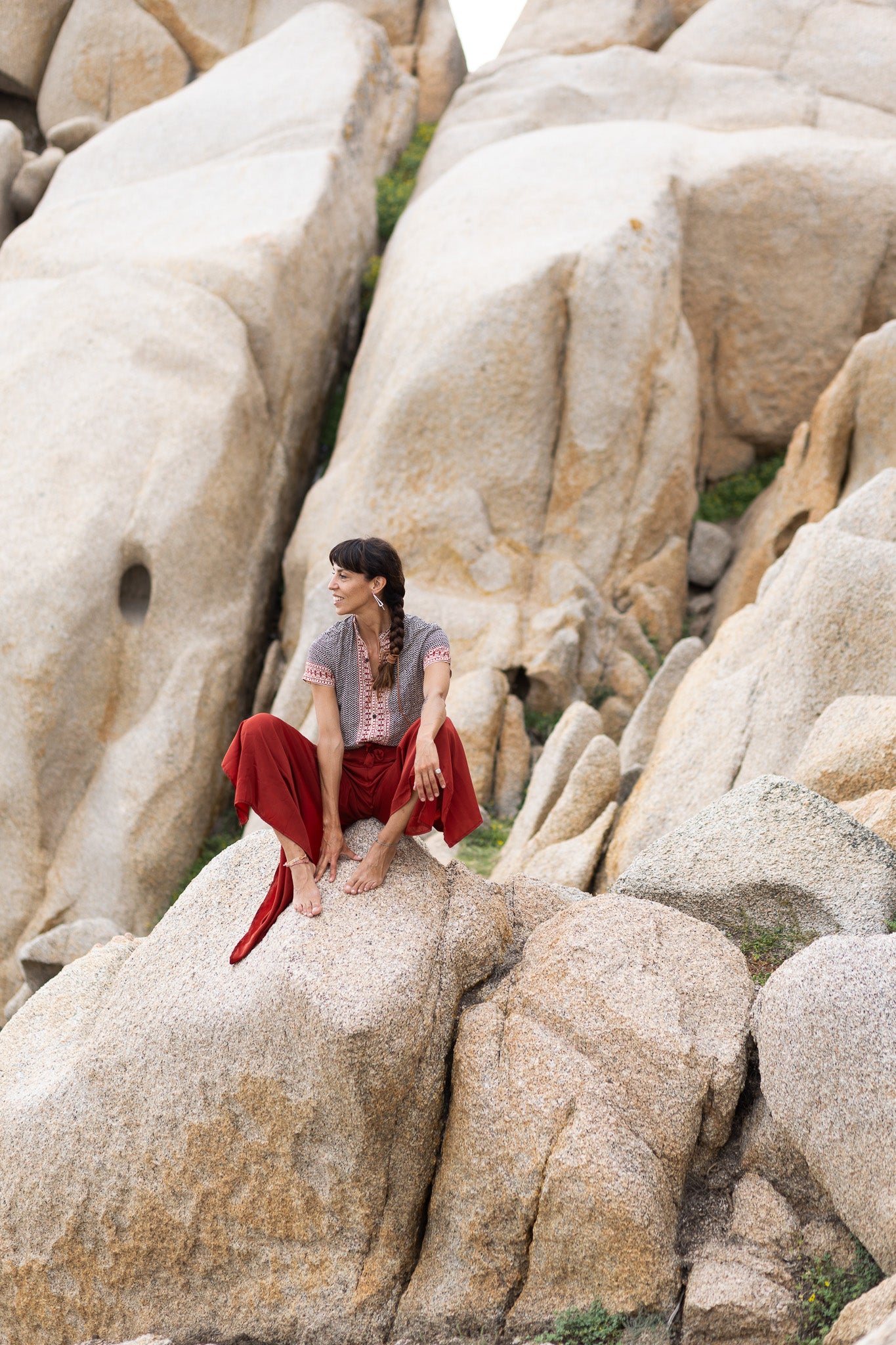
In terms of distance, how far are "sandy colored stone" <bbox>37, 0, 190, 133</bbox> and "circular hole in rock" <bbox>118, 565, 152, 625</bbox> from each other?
46.0 ft

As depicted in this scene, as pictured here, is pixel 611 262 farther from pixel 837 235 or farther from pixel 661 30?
pixel 661 30

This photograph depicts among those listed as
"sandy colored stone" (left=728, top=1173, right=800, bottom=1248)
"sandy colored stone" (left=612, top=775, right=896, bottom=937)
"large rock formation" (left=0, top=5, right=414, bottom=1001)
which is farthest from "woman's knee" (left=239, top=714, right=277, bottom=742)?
"large rock formation" (left=0, top=5, right=414, bottom=1001)

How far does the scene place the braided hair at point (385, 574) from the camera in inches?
252

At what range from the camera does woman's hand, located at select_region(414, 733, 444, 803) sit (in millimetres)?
6059

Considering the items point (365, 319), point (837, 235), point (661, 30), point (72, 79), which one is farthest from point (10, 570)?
point (661, 30)

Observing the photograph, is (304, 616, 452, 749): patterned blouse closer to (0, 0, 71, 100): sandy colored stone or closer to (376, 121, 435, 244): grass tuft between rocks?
(376, 121, 435, 244): grass tuft between rocks

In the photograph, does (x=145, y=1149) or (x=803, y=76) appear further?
(x=803, y=76)

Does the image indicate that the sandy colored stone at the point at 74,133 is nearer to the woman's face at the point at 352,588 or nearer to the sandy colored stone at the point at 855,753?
the woman's face at the point at 352,588

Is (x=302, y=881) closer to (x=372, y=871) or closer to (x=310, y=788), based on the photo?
(x=372, y=871)

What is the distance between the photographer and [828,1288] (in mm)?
5262

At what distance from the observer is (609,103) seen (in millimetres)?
21031

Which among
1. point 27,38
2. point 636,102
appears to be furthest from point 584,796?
point 27,38

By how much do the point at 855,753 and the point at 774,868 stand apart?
1.67 metres

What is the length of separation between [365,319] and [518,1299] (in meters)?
17.4
